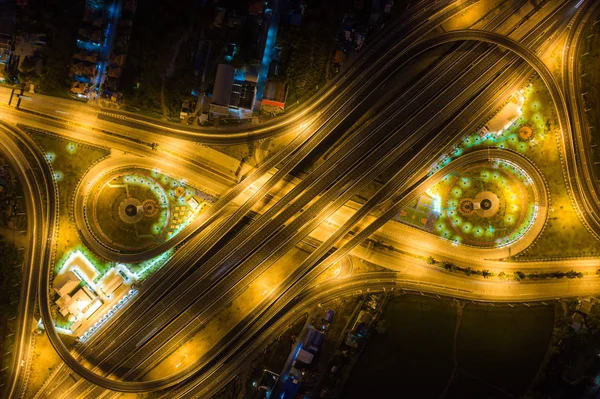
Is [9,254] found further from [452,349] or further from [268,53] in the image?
[452,349]

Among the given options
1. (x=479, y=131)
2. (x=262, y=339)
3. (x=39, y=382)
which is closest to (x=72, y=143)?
(x=39, y=382)

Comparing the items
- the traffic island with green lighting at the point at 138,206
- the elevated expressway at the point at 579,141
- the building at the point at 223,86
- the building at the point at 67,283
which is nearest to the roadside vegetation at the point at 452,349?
the elevated expressway at the point at 579,141

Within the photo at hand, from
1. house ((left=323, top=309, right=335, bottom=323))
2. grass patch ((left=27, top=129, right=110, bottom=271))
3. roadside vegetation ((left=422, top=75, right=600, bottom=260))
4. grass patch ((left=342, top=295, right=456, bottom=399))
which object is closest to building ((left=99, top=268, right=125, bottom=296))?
grass patch ((left=27, top=129, right=110, bottom=271))

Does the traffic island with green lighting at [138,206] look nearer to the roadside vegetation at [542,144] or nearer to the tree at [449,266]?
the tree at [449,266]

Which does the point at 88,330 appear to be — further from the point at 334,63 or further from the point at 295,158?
the point at 334,63

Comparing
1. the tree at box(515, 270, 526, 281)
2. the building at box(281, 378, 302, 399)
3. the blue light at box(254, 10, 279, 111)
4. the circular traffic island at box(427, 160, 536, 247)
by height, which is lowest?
the building at box(281, 378, 302, 399)

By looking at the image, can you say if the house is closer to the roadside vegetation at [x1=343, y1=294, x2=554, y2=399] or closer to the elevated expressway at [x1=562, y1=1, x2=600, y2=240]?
the roadside vegetation at [x1=343, y1=294, x2=554, y2=399]

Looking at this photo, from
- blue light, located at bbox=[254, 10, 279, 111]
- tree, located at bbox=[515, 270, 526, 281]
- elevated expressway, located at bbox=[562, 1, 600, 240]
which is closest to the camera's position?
tree, located at bbox=[515, 270, 526, 281]
